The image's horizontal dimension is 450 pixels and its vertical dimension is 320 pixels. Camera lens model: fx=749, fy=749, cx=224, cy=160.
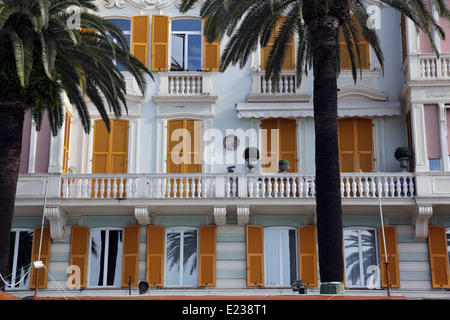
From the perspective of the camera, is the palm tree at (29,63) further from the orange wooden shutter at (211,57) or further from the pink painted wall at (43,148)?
the orange wooden shutter at (211,57)

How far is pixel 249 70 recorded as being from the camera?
26.0 metres

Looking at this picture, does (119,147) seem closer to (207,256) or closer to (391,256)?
(207,256)

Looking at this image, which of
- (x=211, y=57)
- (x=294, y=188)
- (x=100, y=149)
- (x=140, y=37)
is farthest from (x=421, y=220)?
(x=140, y=37)

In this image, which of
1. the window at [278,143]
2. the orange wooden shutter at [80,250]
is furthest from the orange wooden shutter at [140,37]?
the orange wooden shutter at [80,250]

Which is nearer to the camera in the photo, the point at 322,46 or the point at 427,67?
the point at 322,46

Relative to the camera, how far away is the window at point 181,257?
23.3 meters

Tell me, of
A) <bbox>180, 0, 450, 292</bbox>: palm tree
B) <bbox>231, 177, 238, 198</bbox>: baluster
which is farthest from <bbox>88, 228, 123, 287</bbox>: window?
<bbox>180, 0, 450, 292</bbox>: palm tree

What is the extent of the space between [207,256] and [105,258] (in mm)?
3255

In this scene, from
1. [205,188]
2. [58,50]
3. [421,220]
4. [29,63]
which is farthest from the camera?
[205,188]

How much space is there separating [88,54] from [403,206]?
1073 centimetres

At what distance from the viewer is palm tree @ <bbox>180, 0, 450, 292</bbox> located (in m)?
17.0

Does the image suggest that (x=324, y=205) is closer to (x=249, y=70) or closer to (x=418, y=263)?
(x=418, y=263)

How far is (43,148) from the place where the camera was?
960 inches

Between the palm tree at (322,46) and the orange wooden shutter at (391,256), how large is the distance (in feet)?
19.2
